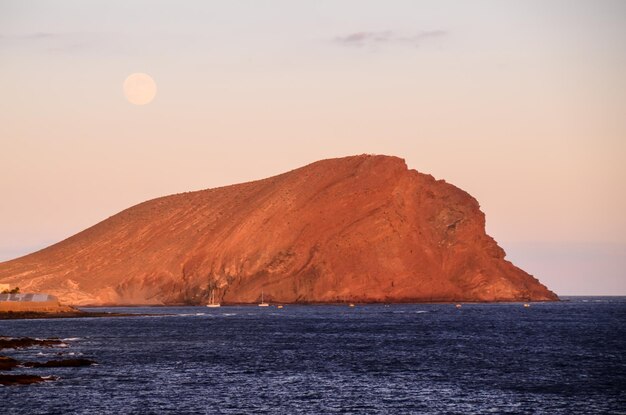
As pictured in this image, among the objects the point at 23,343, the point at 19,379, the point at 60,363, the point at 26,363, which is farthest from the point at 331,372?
the point at 23,343

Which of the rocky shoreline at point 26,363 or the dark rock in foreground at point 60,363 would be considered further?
the dark rock in foreground at point 60,363

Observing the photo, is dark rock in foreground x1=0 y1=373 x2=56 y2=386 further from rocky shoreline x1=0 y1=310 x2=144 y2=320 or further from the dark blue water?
rocky shoreline x1=0 y1=310 x2=144 y2=320

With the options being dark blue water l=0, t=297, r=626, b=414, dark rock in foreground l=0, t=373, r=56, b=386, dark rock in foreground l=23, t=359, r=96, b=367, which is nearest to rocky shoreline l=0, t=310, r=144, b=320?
dark blue water l=0, t=297, r=626, b=414

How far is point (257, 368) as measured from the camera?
75.9m

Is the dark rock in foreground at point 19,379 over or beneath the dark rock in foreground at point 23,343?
beneath

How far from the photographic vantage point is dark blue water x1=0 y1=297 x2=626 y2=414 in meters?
55.0

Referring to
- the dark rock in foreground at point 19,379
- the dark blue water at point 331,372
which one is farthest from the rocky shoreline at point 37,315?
the dark rock in foreground at point 19,379

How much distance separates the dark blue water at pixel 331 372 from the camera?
55.0 metres

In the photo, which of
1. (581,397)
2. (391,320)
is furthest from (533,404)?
(391,320)

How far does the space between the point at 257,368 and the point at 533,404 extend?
85.6 ft

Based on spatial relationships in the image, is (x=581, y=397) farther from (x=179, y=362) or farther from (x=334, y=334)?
(x=334, y=334)

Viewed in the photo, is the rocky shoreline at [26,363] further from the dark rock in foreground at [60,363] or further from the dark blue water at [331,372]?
the dark blue water at [331,372]

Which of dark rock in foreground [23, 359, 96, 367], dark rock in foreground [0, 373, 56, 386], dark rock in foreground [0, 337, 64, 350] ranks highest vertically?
dark rock in foreground [0, 337, 64, 350]

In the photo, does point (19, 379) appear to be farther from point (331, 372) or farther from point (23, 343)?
point (23, 343)
